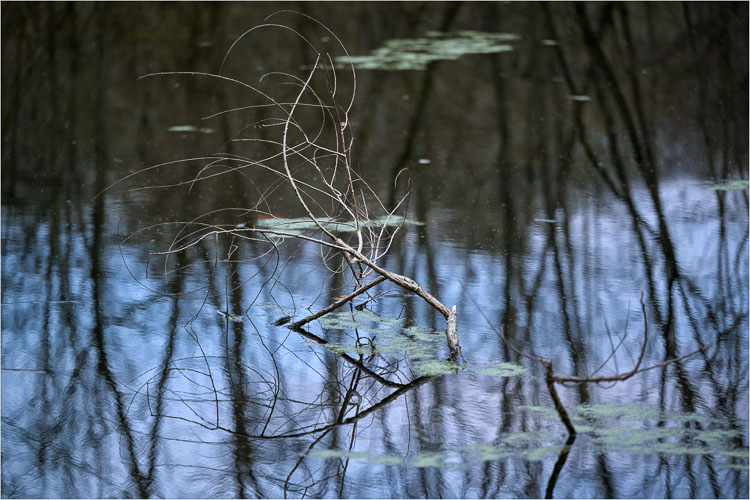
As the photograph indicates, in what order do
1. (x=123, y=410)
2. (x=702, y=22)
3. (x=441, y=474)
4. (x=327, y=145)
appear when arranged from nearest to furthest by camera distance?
1. (x=441, y=474)
2. (x=123, y=410)
3. (x=327, y=145)
4. (x=702, y=22)

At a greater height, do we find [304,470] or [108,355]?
[108,355]

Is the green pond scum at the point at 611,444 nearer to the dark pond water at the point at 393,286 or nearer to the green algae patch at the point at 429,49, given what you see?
the dark pond water at the point at 393,286

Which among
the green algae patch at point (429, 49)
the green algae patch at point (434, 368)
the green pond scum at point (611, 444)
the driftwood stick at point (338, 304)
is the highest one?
the green algae patch at point (429, 49)

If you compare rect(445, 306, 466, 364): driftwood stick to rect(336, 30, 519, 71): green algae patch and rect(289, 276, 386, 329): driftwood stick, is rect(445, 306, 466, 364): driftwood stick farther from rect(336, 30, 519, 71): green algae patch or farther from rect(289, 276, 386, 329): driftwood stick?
rect(336, 30, 519, 71): green algae patch

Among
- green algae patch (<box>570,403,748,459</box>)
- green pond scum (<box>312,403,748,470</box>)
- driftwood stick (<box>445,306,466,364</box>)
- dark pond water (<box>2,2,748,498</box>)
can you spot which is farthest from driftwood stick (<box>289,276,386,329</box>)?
green algae patch (<box>570,403,748,459</box>)

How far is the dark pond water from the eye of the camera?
2834 millimetres

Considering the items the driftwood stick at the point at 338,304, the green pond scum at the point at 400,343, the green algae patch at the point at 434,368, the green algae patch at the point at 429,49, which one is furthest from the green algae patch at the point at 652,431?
the green algae patch at the point at 429,49

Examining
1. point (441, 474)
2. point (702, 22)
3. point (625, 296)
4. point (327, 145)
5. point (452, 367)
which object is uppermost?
point (702, 22)

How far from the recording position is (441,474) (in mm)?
2725

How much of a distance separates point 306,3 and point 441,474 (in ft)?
25.1

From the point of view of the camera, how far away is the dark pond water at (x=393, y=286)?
9.30 ft

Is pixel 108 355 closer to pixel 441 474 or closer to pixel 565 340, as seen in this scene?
pixel 441 474

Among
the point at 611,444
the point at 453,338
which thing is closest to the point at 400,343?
the point at 453,338

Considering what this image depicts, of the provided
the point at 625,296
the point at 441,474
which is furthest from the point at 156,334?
the point at 625,296
